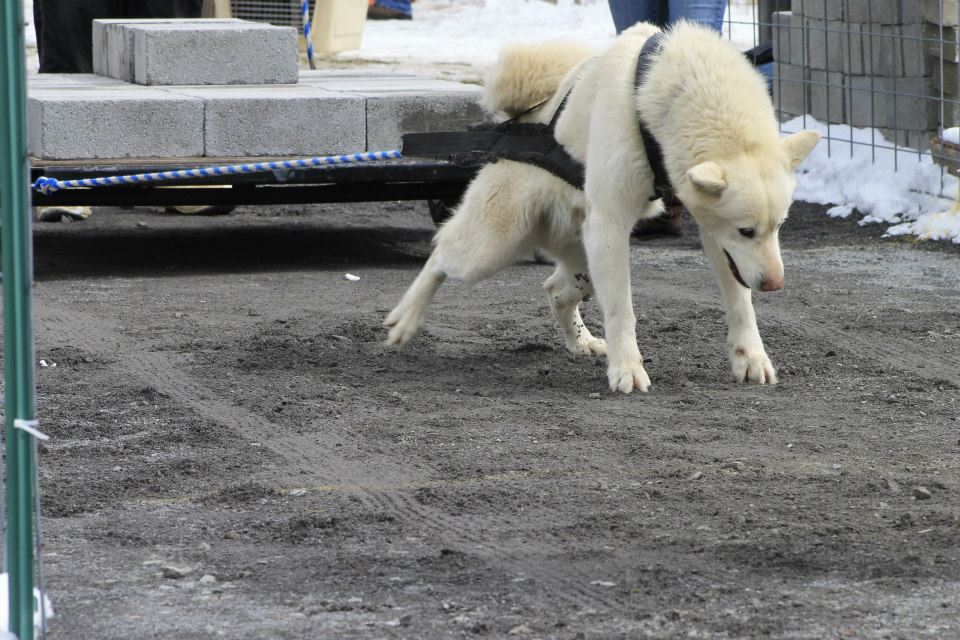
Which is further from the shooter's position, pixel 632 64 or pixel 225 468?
pixel 632 64

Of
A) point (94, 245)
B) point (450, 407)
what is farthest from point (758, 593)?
point (94, 245)

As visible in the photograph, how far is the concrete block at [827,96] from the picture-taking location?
990 centimetres

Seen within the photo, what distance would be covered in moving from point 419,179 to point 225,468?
3605 millimetres

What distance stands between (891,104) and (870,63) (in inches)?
13.3

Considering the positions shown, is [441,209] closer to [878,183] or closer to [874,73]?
[878,183]

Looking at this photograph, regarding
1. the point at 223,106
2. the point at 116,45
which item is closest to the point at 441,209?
the point at 223,106

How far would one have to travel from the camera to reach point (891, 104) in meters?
9.47

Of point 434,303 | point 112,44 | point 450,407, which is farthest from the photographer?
point 112,44

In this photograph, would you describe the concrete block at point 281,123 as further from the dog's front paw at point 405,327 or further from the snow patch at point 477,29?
the snow patch at point 477,29

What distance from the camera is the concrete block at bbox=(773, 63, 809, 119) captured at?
403 inches

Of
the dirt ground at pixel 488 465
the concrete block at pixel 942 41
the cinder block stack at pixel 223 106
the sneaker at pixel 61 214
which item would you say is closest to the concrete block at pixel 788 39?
the concrete block at pixel 942 41

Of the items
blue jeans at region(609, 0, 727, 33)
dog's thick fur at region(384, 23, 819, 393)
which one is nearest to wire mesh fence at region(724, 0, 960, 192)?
blue jeans at region(609, 0, 727, 33)

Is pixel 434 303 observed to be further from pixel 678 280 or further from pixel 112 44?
pixel 112 44

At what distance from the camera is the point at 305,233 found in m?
9.04
